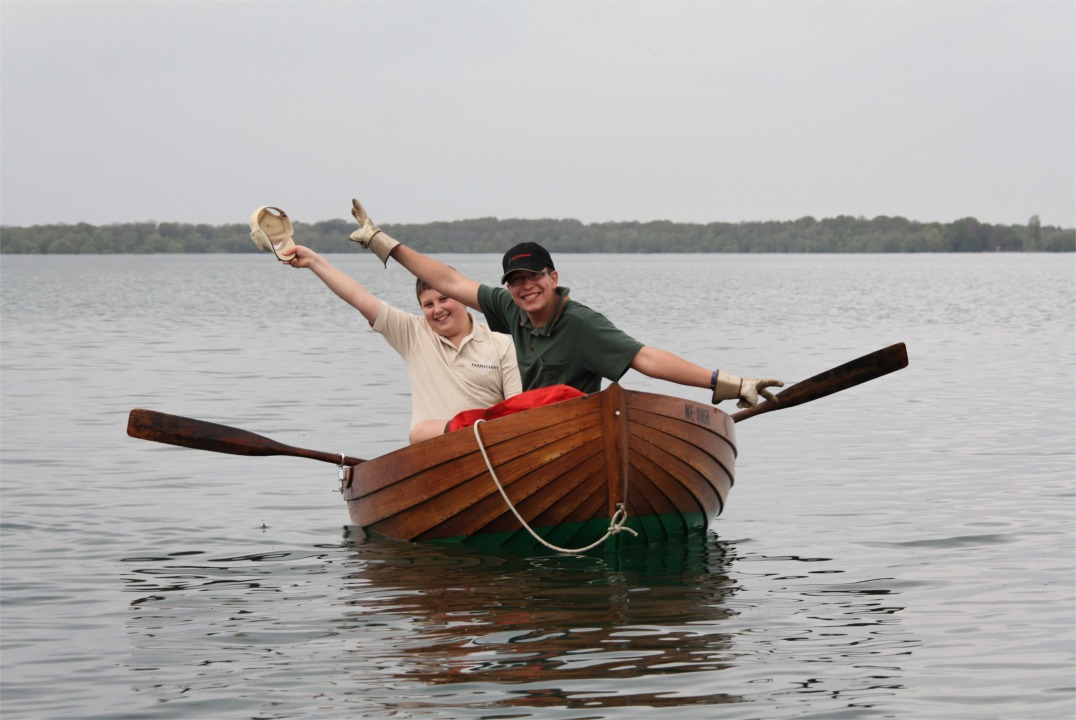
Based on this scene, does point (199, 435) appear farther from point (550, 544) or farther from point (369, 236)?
point (550, 544)

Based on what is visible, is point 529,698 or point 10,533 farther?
point 10,533

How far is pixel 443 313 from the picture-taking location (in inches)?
354

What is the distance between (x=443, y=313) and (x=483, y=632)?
2590mm

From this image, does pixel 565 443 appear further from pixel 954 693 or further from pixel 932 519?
pixel 932 519

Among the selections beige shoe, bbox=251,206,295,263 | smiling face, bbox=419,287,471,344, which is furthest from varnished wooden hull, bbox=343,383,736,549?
beige shoe, bbox=251,206,295,263

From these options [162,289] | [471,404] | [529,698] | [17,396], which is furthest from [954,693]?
[162,289]

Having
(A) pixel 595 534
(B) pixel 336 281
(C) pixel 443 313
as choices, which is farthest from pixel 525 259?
(A) pixel 595 534

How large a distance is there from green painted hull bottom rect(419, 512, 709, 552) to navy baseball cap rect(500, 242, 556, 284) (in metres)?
1.60

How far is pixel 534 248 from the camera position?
7.97 metres

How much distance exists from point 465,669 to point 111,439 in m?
9.64

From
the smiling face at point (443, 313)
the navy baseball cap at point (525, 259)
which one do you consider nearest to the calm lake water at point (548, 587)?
the smiling face at point (443, 313)

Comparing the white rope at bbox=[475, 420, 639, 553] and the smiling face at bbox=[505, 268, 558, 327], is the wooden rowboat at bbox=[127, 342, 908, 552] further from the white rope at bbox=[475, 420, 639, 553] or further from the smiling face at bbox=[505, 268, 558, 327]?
the smiling face at bbox=[505, 268, 558, 327]

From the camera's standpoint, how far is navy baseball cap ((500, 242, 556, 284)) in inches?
310

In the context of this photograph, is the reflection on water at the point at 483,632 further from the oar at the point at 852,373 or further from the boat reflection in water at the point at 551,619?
the oar at the point at 852,373
